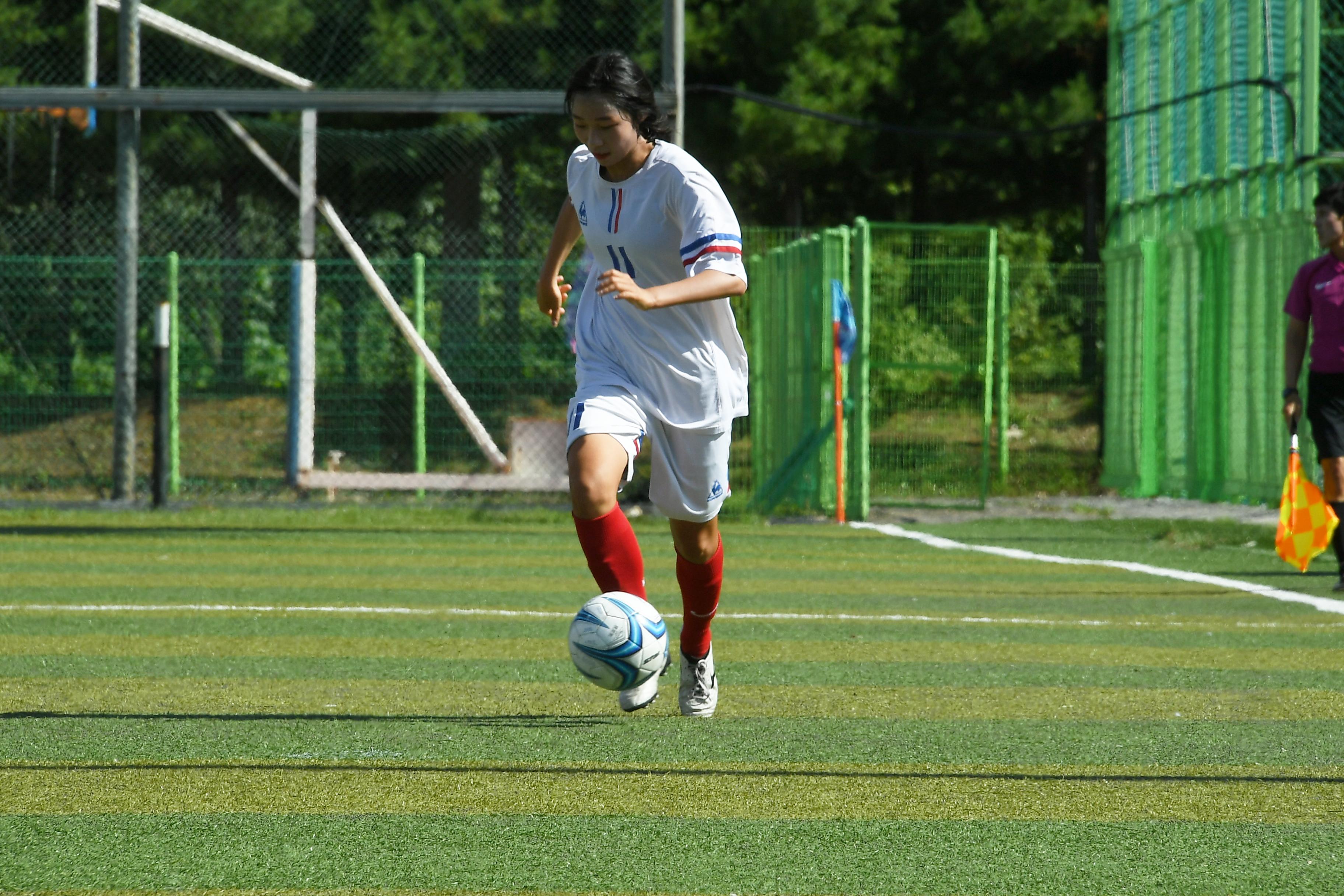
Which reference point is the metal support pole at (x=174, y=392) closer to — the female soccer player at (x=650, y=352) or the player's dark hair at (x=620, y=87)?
the female soccer player at (x=650, y=352)

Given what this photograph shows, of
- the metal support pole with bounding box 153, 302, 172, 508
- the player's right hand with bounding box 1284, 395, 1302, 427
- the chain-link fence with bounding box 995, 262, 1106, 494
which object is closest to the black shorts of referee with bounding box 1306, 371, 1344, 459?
the player's right hand with bounding box 1284, 395, 1302, 427

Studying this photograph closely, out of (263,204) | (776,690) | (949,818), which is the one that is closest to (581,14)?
(263,204)

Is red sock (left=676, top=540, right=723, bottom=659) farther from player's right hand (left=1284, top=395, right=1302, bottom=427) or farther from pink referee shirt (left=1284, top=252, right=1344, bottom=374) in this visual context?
pink referee shirt (left=1284, top=252, right=1344, bottom=374)

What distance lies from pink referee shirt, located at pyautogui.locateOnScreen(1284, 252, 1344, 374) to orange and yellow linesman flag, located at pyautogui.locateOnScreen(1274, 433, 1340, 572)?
44 cm

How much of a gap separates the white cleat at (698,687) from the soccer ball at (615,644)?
400 mm

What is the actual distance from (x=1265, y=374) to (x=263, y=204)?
10.6m

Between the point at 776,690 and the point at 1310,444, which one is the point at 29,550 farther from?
the point at 1310,444

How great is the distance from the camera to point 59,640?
6.83 m

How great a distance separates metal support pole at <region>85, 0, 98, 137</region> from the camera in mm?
16344

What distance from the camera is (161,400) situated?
1457 centimetres

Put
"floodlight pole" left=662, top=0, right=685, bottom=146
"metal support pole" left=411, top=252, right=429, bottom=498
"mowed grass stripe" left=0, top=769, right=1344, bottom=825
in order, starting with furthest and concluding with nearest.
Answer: "metal support pole" left=411, top=252, right=429, bottom=498 → "floodlight pole" left=662, top=0, right=685, bottom=146 → "mowed grass stripe" left=0, top=769, right=1344, bottom=825

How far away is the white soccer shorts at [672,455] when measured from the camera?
502 cm

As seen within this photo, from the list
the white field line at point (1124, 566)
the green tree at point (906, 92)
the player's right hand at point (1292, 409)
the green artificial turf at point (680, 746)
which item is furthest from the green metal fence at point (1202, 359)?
the green artificial turf at point (680, 746)

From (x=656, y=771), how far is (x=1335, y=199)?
Result: 243 inches
